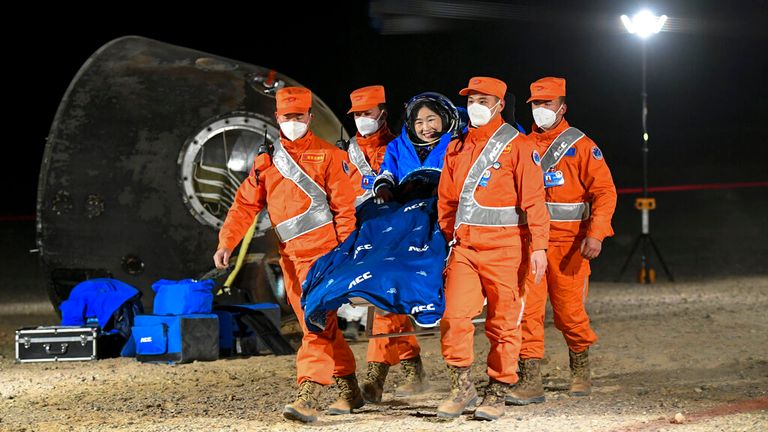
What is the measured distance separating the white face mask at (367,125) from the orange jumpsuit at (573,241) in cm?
112

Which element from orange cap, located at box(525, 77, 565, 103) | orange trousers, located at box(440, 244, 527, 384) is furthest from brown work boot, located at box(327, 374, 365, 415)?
orange cap, located at box(525, 77, 565, 103)

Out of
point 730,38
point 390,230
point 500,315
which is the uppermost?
point 730,38

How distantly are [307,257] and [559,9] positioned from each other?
25.1 metres

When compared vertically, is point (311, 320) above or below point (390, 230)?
below

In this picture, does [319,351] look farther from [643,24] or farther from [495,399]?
[643,24]

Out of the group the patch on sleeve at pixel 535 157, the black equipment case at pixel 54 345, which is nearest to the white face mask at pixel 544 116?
the patch on sleeve at pixel 535 157

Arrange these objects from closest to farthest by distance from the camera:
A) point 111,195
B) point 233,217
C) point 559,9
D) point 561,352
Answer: point 233,217
point 561,352
point 111,195
point 559,9

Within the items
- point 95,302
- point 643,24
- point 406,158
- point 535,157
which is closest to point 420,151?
point 406,158

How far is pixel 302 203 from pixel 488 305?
1247 mm

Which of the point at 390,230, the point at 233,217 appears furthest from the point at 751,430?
the point at 233,217

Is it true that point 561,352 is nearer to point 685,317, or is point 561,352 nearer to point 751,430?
point 685,317

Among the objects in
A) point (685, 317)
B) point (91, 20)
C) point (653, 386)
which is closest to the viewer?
point (653, 386)

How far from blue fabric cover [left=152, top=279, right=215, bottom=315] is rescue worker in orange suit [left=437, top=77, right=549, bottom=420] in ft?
10.6

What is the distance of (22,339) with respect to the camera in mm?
9172
